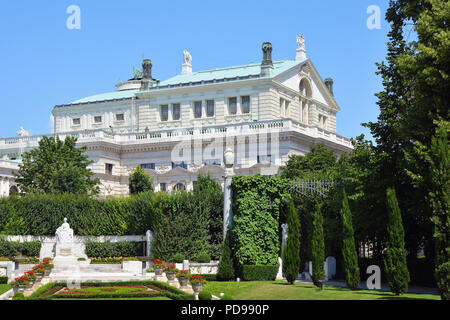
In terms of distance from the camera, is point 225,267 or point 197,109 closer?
point 225,267

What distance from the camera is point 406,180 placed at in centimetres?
3152

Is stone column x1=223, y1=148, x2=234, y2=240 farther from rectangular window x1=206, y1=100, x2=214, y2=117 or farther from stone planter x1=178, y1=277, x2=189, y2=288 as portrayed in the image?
rectangular window x1=206, y1=100, x2=214, y2=117

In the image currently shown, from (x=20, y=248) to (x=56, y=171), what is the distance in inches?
423

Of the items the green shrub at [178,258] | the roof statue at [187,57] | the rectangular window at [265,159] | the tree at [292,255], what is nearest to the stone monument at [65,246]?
the green shrub at [178,258]

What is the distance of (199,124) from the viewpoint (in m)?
73.6

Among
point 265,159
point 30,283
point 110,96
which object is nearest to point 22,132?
point 110,96

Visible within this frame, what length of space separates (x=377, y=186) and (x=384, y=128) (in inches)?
134

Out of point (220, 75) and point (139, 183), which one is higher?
point (220, 75)

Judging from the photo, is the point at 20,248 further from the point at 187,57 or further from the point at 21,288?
the point at 187,57

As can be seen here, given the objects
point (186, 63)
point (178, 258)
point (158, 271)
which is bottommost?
point (158, 271)

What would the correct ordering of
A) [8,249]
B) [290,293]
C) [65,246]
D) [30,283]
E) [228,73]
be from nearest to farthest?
[290,293] → [30,283] → [65,246] → [8,249] → [228,73]

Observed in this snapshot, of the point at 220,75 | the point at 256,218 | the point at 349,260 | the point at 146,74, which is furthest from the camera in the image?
the point at 146,74

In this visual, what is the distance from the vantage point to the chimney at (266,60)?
232 ft
